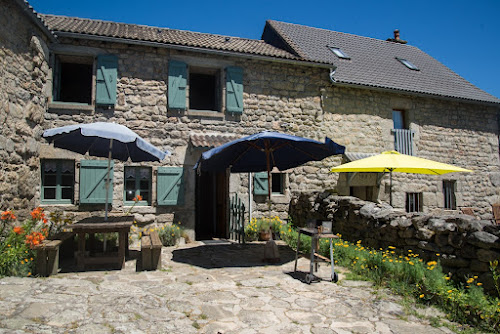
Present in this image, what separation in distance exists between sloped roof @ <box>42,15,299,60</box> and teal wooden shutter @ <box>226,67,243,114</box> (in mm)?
519

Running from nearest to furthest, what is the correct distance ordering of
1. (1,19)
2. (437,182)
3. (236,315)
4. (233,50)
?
1. (236,315)
2. (1,19)
3. (233,50)
4. (437,182)

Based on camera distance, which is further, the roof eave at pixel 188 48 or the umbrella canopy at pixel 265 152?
the roof eave at pixel 188 48

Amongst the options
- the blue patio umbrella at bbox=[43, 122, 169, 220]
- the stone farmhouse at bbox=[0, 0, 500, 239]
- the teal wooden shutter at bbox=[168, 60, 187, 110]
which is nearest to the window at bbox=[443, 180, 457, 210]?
the stone farmhouse at bbox=[0, 0, 500, 239]

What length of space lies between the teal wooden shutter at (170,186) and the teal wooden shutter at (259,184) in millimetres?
1897

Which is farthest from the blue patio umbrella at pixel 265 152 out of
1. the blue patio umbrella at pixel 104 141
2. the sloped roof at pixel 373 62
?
the sloped roof at pixel 373 62

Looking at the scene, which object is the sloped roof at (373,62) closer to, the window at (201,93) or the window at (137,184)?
the window at (201,93)

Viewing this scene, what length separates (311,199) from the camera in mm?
8219

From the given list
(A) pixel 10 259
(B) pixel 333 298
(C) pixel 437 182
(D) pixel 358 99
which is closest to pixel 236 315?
(B) pixel 333 298

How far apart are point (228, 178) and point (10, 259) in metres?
5.12

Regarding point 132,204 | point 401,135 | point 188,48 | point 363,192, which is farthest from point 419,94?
point 132,204

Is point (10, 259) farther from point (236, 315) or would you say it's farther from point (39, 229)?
point (236, 315)

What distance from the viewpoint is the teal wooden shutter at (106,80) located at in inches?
309

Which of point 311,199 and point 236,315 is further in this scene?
point 311,199

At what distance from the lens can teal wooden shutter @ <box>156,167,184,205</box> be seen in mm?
8000
